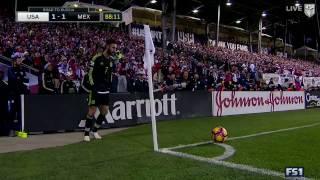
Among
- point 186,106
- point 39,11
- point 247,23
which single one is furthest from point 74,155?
point 247,23

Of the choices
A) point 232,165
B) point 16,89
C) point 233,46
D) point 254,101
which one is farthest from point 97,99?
point 233,46

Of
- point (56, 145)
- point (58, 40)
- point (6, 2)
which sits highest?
point (6, 2)

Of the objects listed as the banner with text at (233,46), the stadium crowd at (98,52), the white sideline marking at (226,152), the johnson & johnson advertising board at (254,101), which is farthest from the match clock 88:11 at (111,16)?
the banner with text at (233,46)

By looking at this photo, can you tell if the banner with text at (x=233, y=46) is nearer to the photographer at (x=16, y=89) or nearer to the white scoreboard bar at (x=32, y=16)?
the white scoreboard bar at (x=32, y=16)

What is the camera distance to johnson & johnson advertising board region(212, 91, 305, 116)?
802 inches

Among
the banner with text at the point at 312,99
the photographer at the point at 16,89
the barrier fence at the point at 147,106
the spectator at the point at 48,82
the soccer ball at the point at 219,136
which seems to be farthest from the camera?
the banner with text at the point at 312,99

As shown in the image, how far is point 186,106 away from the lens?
18.4m

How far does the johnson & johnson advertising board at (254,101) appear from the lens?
20.4 metres

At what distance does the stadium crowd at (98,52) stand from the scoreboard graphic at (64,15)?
107 centimetres

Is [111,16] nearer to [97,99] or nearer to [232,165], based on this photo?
[97,99]

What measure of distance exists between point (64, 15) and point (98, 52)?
46.3ft

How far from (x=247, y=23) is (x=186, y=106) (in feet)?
135

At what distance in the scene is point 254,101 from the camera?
890 inches

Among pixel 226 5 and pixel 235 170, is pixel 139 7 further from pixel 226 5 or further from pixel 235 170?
pixel 235 170
